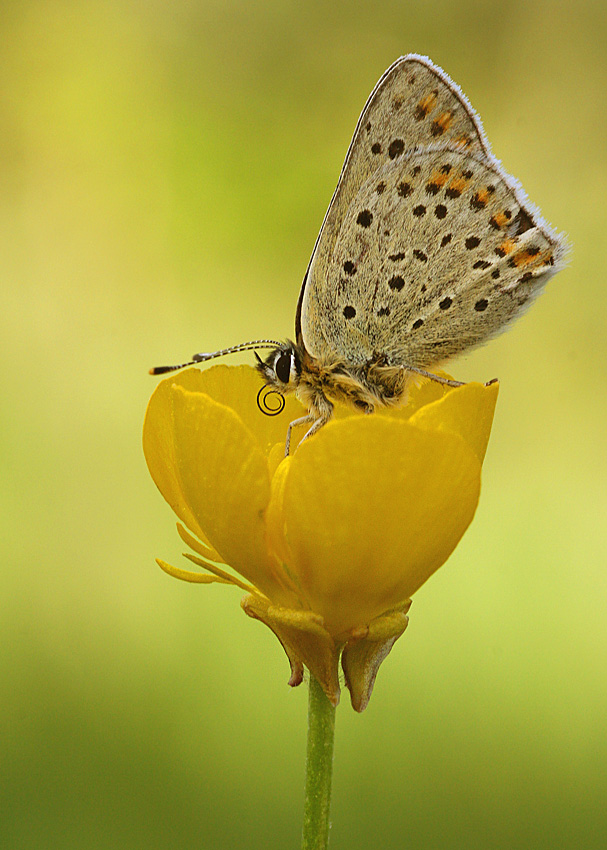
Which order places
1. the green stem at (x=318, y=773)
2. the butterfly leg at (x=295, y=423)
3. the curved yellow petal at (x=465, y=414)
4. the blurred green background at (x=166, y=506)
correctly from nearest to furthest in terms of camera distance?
the green stem at (x=318, y=773) < the curved yellow petal at (x=465, y=414) < the butterfly leg at (x=295, y=423) < the blurred green background at (x=166, y=506)

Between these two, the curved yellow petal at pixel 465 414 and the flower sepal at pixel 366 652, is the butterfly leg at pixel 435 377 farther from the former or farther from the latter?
the flower sepal at pixel 366 652

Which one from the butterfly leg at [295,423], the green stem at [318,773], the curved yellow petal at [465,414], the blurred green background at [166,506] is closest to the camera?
the green stem at [318,773]

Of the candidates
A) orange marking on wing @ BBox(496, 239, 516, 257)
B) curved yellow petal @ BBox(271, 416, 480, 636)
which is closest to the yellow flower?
curved yellow petal @ BBox(271, 416, 480, 636)

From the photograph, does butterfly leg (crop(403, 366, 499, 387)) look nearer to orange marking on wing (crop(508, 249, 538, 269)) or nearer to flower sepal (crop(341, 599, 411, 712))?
orange marking on wing (crop(508, 249, 538, 269))

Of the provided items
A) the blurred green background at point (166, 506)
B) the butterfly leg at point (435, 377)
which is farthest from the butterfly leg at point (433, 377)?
the blurred green background at point (166, 506)

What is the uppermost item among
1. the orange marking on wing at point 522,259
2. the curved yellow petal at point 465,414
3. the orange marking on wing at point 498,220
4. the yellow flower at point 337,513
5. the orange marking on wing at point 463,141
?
the orange marking on wing at point 463,141

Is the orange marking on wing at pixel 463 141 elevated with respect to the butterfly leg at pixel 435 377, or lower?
elevated
